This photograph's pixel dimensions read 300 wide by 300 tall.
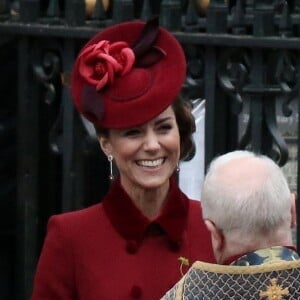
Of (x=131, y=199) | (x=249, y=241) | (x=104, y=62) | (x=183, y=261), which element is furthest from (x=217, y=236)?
(x=104, y=62)

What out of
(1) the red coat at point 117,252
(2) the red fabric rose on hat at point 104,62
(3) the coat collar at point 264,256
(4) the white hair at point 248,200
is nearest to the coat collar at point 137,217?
(1) the red coat at point 117,252

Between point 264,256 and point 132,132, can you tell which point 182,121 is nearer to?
point 132,132

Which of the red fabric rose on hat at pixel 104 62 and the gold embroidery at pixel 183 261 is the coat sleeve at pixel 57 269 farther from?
the red fabric rose on hat at pixel 104 62

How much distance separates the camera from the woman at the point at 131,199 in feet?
13.2

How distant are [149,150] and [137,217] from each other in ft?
0.64

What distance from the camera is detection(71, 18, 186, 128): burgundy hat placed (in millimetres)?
4004

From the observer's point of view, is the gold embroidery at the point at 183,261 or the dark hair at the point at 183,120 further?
the dark hair at the point at 183,120

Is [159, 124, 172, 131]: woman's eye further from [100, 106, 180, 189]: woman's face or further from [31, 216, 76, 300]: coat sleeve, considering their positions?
[31, 216, 76, 300]: coat sleeve

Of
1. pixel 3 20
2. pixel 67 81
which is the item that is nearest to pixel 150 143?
pixel 67 81

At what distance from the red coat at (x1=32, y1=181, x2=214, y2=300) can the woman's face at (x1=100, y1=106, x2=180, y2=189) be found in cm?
8

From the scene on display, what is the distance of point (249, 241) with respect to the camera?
10.7 feet

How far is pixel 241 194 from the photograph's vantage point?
10.8 feet

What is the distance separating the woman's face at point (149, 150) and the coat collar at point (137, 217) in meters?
0.06

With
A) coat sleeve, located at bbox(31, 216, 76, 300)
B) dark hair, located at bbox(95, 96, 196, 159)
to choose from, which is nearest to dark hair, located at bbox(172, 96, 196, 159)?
dark hair, located at bbox(95, 96, 196, 159)
